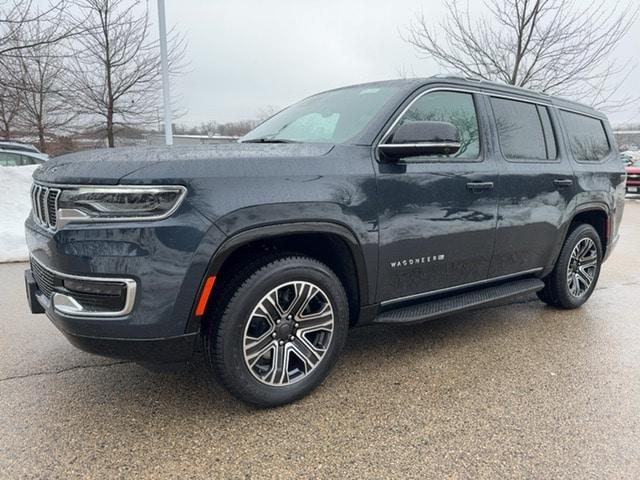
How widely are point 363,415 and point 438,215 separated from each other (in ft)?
4.39

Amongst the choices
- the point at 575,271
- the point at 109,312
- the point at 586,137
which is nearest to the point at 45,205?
the point at 109,312

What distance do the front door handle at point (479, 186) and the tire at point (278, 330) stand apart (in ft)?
4.05

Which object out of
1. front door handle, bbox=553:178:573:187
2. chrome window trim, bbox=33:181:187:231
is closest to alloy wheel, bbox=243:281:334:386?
chrome window trim, bbox=33:181:187:231

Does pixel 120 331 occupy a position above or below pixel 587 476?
above

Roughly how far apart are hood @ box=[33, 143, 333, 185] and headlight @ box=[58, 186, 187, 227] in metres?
0.06

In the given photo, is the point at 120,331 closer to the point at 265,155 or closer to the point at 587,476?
the point at 265,155

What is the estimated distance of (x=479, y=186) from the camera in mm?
3295

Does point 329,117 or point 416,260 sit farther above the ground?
point 329,117

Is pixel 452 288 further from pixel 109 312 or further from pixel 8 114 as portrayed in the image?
pixel 8 114

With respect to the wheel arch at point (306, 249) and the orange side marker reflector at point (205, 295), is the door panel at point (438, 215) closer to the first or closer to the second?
the wheel arch at point (306, 249)

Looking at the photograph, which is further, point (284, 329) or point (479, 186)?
point (479, 186)

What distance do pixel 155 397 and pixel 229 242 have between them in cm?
116

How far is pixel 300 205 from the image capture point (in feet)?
8.19

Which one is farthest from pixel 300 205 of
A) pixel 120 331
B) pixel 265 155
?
pixel 120 331
